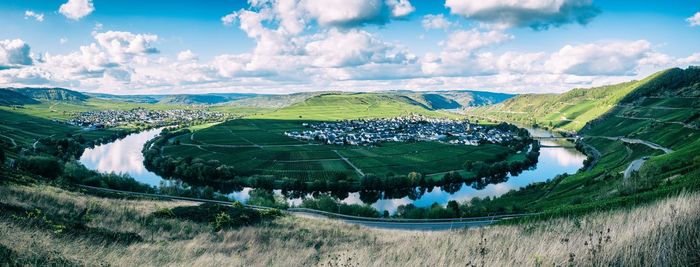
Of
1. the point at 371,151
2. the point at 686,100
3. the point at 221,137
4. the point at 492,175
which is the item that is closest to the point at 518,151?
the point at 492,175

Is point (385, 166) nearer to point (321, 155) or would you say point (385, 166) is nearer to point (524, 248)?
point (321, 155)

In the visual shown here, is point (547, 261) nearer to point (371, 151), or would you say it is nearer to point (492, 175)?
point (492, 175)

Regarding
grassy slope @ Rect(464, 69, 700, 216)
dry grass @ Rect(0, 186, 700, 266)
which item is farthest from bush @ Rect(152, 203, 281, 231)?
grassy slope @ Rect(464, 69, 700, 216)

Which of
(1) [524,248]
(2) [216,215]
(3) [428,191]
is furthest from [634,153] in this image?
(1) [524,248]

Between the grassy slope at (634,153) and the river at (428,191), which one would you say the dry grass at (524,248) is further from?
the river at (428,191)

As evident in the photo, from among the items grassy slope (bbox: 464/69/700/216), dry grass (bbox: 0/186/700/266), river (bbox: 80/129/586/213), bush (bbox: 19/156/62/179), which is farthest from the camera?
river (bbox: 80/129/586/213)

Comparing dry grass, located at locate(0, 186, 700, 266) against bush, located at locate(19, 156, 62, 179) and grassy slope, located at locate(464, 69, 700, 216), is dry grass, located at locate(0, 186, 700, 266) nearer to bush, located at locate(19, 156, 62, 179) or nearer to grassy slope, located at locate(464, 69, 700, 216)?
grassy slope, located at locate(464, 69, 700, 216)
